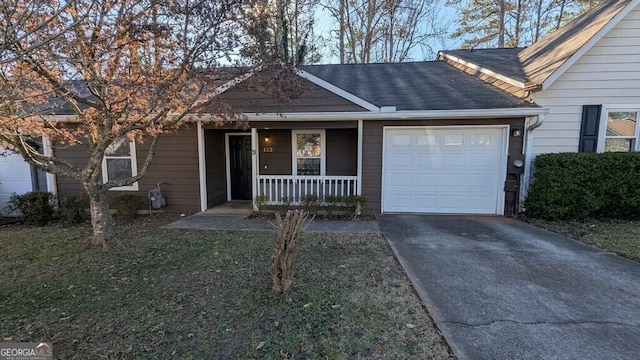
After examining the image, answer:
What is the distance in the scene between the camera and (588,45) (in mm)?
6492

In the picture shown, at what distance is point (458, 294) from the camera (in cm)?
331

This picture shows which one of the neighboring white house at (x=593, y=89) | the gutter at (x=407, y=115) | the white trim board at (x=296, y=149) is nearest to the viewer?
the gutter at (x=407, y=115)

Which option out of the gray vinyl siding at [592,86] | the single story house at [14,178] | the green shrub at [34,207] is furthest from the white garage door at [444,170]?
the single story house at [14,178]

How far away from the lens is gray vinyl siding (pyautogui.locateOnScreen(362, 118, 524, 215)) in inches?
265

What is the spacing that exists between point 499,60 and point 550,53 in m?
1.83

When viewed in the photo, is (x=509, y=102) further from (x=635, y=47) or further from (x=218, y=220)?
(x=218, y=220)

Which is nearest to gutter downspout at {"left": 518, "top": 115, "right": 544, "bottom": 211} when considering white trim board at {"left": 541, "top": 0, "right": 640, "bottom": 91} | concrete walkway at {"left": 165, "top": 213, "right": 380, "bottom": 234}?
white trim board at {"left": 541, "top": 0, "right": 640, "bottom": 91}

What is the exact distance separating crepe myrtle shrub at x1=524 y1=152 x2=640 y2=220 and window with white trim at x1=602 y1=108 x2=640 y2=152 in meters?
0.80

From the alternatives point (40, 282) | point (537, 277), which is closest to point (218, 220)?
point (40, 282)

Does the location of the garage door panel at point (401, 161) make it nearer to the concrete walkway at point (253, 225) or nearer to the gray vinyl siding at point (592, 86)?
the concrete walkway at point (253, 225)

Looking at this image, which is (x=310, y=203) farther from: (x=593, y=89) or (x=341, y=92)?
(x=593, y=89)

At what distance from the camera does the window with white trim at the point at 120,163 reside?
24.9 ft

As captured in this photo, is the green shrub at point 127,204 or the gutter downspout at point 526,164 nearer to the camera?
the gutter downspout at point 526,164

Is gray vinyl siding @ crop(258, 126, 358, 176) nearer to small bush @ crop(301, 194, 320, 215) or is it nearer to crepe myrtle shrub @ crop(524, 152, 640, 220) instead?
small bush @ crop(301, 194, 320, 215)
